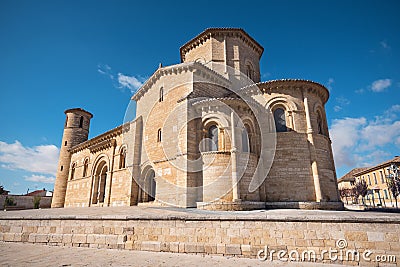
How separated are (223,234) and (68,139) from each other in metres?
26.6

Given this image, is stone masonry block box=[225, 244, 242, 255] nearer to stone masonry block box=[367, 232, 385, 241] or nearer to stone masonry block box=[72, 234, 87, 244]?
stone masonry block box=[367, 232, 385, 241]

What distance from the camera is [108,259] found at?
487cm

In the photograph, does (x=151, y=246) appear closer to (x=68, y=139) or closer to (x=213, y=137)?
(x=213, y=137)

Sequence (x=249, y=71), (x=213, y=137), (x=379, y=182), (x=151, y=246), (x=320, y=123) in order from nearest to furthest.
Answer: (x=151, y=246)
(x=213, y=137)
(x=320, y=123)
(x=249, y=71)
(x=379, y=182)

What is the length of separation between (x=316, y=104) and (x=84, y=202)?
67.9ft

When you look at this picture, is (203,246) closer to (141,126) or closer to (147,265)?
(147,265)

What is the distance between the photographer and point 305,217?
16.1 ft

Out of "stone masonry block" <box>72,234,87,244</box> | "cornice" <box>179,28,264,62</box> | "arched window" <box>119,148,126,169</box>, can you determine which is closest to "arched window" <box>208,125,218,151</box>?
"stone masonry block" <box>72,234,87,244</box>

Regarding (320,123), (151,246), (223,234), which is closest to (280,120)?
(320,123)

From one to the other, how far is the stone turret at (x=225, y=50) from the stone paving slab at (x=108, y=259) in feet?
46.8

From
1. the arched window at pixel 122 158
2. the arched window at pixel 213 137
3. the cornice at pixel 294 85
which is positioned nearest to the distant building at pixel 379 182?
the cornice at pixel 294 85

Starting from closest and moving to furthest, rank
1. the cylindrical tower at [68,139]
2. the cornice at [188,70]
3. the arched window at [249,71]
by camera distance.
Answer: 1. the cornice at [188,70]
2. the arched window at [249,71]
3. the cylindrical tower at [68,139]

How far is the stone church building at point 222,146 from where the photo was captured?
10.7 meters

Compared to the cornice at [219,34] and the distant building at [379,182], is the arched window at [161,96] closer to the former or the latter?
the cornice at [219,34]
